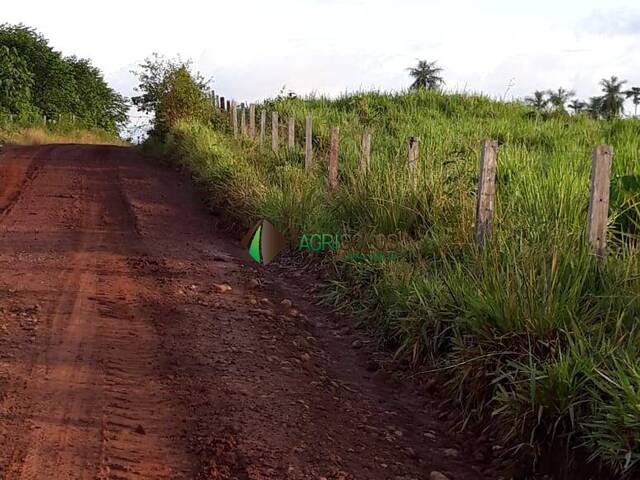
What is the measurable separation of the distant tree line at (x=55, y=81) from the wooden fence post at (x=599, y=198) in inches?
1506

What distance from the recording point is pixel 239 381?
4.25 metres

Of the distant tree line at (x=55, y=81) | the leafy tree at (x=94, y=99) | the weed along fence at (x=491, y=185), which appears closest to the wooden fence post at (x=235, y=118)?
the weed along fence at (x=491, y=185)

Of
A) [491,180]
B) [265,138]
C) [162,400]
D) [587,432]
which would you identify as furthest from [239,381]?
[265,138]

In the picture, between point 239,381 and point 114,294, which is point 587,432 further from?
point 114,294

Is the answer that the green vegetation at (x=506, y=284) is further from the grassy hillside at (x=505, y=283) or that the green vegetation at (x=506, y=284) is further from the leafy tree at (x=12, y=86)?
the leafy tree at (x=12, y=86)

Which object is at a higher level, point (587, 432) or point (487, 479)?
point (587, 432)

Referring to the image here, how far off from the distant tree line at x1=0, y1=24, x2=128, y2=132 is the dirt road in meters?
35.3

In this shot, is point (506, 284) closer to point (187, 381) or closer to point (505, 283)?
point (505, 283)

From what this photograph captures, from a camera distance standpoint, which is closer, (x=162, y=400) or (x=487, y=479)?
(x=487, y=479)

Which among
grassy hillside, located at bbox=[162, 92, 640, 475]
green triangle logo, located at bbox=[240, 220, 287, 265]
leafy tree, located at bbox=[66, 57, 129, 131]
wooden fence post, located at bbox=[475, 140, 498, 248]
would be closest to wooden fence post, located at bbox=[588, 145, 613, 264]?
grassy hillside, located at bbox=[162, 92, 640, 475]

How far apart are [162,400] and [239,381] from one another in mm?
538

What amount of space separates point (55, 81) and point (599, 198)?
50991 mm

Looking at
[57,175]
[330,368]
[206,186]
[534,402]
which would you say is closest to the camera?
[534,402]

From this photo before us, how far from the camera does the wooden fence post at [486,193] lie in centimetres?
549
